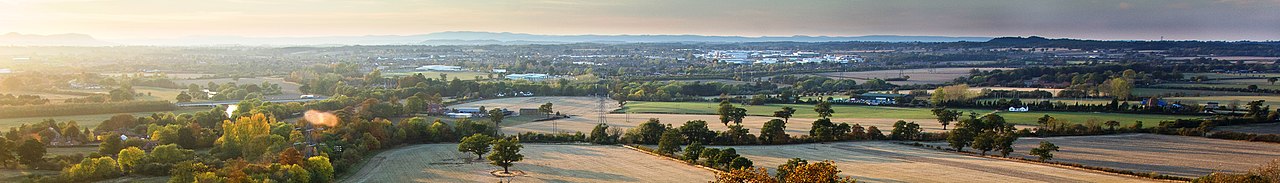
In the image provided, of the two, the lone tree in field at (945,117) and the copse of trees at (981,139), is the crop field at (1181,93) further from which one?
the copse of trees at (981,139)

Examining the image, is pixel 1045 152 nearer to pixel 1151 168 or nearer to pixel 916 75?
pixel 1151 168

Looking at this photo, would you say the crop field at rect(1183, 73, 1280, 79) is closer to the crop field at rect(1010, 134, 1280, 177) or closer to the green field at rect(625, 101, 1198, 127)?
the green field at rect(625, 101, 1198, 127)

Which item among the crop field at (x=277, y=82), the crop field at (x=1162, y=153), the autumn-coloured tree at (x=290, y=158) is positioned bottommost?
the crop field at (x=277, y=82)

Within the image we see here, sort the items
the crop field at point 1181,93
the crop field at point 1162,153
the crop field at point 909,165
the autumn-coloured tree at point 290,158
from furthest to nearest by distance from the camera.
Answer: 1. the crop field at point 1181,93
2. the crop field at point 1162,153
3. the crop field at point 909,165
4. the autumn-coloured tree at point 290,158

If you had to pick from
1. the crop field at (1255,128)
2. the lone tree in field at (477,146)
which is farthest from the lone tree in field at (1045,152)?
the lone tree in field at (477,146)

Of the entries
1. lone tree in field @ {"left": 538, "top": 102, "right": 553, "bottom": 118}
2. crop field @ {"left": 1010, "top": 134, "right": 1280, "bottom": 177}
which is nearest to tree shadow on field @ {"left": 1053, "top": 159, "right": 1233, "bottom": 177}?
crop field @ {"left": 1010, "top": 134, "right": 1280, "bottom": 177}

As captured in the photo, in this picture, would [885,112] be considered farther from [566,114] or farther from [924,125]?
[566,114]

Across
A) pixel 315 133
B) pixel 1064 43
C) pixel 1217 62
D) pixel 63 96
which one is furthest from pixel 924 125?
pixel 1064 43
